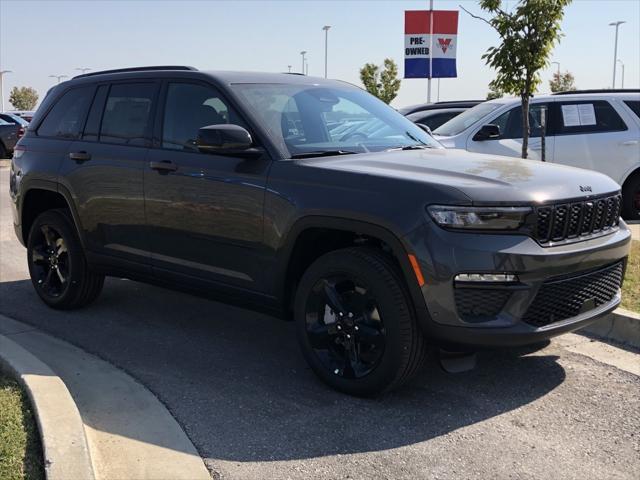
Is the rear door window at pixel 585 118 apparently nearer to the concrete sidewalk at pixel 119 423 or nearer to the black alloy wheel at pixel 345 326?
the black alloy wheel at pixel 345 326

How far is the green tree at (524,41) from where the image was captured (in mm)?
8001

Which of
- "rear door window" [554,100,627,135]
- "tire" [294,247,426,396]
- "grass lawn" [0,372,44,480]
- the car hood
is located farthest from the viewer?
"rear door window" [554,100,627,135]

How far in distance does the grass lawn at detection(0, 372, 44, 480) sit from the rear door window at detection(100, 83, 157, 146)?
2.04 meters

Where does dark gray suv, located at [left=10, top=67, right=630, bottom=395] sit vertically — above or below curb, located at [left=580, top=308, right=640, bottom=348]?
above

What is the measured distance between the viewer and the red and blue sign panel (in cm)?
2262

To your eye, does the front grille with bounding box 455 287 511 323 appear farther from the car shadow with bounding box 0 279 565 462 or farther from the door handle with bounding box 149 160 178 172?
the door handle with bounding box 149 160 178 172

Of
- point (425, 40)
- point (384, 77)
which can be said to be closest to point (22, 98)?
point (384, 77)

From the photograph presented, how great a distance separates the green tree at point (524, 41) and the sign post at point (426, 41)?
14.1 m

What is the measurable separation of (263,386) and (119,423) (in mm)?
901

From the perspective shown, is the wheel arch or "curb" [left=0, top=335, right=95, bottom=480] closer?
"curb" [left=0, top=335, right=95, bottom=480]

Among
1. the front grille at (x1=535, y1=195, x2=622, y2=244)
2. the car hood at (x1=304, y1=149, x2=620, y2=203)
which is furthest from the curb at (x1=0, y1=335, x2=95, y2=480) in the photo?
the front grille at (x1=535, y1=195, x2=622, y2=244)

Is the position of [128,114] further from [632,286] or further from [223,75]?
[632,286]

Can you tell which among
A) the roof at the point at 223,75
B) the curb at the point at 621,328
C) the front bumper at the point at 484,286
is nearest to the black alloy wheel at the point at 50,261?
the roof at the point at 223,75

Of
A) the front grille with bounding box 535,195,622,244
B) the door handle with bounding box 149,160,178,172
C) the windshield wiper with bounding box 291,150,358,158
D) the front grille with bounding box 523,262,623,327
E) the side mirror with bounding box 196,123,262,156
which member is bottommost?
the front grille with bounding box 523,262,623,327
